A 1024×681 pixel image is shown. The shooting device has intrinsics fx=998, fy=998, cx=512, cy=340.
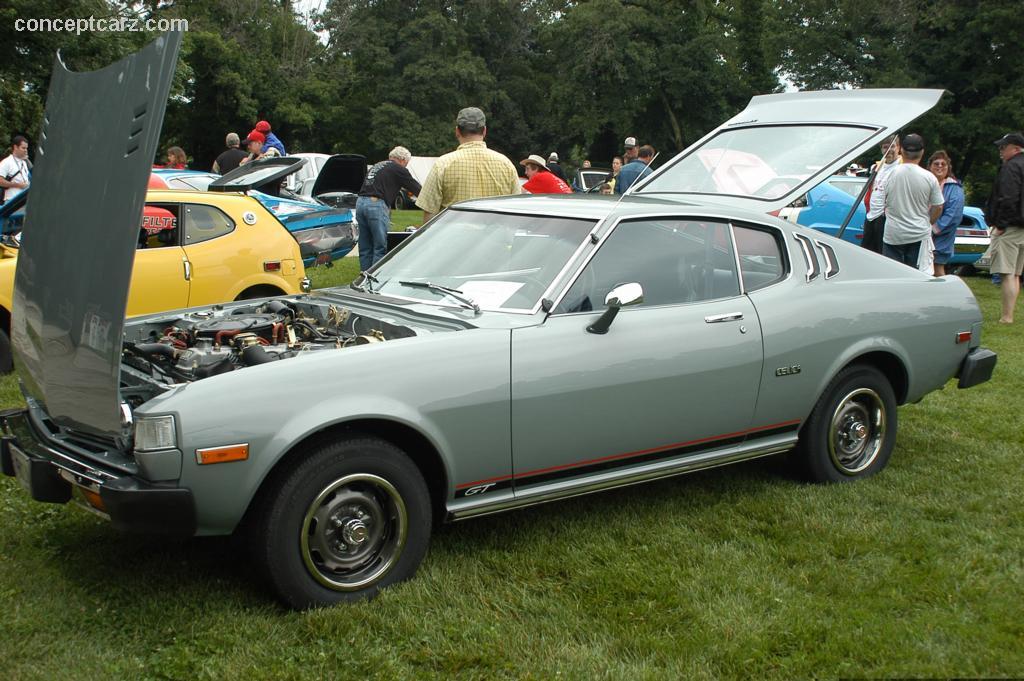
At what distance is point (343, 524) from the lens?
380 cm

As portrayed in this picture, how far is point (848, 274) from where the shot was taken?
540cm

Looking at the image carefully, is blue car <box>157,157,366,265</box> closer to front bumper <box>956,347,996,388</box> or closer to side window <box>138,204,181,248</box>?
side window <box>138,204,181,248</box>

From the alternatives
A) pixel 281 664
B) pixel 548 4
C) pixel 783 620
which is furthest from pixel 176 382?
pixel 548 4

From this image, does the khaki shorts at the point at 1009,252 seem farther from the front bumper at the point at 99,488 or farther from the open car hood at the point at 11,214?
the front bumper at the point at 99,488

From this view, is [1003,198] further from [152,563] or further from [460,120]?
[152,563]

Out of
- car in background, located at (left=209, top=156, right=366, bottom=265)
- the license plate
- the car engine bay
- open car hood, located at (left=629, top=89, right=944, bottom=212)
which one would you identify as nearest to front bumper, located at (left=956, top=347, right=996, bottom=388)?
open car hood, located at (left=629, top=89, right=944, bottom=212)

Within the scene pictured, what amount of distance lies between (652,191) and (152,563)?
3.64 m

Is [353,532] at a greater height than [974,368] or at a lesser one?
lesser

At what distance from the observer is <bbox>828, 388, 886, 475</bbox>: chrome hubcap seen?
17.5ft

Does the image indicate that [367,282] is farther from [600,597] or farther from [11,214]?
[11,214]

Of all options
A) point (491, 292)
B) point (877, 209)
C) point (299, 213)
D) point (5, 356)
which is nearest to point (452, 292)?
point (491, 292)

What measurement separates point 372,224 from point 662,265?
5168 mm

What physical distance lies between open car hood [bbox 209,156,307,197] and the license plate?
5.22m

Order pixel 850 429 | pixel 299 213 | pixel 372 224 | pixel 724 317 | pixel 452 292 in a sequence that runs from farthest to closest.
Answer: pixel 299 213, pixel 372 224, pixel 850 429, pixel 724 317, pixel 452 292
